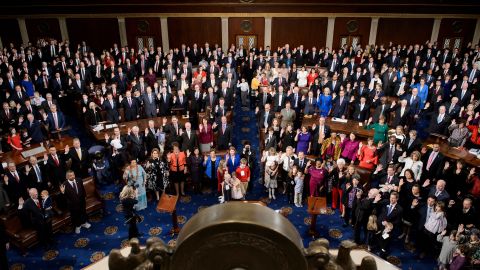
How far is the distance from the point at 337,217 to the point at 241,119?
5785 millimetres

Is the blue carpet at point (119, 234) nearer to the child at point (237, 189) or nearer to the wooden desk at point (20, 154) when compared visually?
the child at point (237, 189)

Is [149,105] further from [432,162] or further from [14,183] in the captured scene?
[432,162]

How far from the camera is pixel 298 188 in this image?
8953mm

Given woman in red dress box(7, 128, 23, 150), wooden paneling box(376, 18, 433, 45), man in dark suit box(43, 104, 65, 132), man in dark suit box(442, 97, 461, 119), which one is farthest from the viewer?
wooden paneling box(376, 18, 433, 45)

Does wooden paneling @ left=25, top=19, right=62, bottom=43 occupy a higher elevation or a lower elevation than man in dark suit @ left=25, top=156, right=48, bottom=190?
higher

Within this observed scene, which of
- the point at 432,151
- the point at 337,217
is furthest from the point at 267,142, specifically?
the point at 432,151

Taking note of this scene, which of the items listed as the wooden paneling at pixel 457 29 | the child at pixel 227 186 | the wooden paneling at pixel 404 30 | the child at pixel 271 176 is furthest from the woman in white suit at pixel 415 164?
the wooden paneling at pixel 457 29

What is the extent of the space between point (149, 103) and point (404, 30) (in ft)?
48.0

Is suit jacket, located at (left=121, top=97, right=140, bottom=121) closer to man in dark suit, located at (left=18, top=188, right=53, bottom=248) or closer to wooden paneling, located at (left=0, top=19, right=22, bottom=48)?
man in dark suit, located at (left=18, top=188, right=53, bottom=248)

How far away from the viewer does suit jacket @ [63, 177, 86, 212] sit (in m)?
7.92

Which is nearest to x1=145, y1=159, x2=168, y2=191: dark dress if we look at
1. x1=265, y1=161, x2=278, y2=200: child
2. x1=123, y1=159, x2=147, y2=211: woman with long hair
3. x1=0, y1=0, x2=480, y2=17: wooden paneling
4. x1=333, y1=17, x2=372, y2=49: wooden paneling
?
x1=123, y1=159, x2=147, y2=211: woman with long hair

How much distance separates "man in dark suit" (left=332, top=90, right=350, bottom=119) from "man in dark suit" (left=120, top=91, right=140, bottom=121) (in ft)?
19.8

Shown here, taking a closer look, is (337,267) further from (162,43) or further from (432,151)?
(162,43)

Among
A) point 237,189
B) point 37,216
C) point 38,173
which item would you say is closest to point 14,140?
point 38,173
